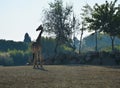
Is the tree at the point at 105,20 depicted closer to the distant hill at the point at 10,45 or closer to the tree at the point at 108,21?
the tree at the point at 108,21

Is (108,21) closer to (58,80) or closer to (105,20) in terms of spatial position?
(105,20)

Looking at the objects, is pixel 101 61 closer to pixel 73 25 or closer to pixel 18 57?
pixel 73 25

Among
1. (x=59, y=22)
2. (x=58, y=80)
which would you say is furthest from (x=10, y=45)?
(x=58, y=80)

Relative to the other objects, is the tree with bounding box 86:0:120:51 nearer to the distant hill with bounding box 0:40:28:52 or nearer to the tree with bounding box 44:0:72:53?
the tree with bounding box 44:0:72:53

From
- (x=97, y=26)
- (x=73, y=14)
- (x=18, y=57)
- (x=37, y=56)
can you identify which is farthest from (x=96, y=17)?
(x=18, y=57)

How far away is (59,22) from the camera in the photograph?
71.1 m

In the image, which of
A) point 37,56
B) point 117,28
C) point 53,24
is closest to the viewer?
point 37,56

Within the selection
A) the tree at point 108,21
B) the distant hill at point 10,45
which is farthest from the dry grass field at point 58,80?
the distant hill at point 10,45

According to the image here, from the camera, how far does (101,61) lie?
41844 mm

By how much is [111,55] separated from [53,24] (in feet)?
95.4

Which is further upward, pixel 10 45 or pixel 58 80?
pixel 10 45

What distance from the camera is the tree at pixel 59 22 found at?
7025 cm

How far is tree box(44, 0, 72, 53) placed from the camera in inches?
2766

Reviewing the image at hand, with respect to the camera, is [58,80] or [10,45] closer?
[58,80]
